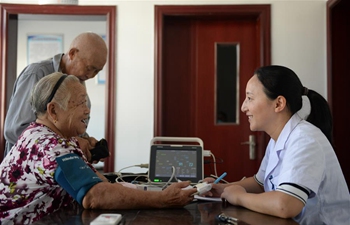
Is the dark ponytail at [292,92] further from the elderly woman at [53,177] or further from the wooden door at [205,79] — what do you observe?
the wooden door at [205,79]

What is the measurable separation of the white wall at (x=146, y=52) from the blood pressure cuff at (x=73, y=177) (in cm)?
213

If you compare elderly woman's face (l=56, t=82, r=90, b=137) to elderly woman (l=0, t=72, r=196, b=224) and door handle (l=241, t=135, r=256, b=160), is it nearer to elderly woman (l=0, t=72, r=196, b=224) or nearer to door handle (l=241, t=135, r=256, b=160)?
elderly woman (l=0, t=72, r=196, b=224)

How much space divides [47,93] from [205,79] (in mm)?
2243

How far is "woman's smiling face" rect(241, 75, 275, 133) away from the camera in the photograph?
1527 millimetres

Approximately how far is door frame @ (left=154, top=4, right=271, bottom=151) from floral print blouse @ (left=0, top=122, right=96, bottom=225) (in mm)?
2019

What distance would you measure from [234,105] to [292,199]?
2301 mm

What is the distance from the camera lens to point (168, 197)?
130 centimetres

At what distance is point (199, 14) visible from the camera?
3373 millimetres

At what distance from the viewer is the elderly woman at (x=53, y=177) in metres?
1.24

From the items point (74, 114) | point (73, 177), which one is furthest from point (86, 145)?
point (73, 177)

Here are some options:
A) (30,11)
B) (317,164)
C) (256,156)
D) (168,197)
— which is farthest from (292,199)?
(30,11)

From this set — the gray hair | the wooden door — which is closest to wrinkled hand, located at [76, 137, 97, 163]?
the gray hair

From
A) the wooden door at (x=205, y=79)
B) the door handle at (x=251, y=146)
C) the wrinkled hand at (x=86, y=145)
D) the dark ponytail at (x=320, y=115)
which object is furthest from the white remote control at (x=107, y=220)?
the door handle at (x=251, y=146)

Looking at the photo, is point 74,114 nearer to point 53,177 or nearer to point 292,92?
point 53,177
